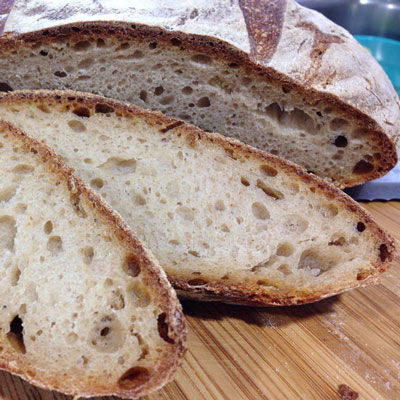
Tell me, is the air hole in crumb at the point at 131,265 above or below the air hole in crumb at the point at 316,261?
above

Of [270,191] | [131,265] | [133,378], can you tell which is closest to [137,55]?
[270,191]

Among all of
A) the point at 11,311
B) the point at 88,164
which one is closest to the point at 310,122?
the point at 88,164

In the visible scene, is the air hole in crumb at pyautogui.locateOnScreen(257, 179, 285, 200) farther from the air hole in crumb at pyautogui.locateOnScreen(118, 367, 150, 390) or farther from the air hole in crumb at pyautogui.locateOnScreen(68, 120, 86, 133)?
the air hole in crumb at pyautogui.locateOnScreen(118, 367, 150, 390)

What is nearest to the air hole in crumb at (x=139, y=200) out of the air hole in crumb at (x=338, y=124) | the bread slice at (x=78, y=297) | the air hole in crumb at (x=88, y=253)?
the bread slice at (x=78, y=297)

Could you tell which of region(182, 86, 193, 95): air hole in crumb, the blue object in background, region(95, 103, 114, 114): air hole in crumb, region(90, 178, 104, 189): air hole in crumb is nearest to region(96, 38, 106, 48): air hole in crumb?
region(95, 103, 114, 114): air hole in crumb

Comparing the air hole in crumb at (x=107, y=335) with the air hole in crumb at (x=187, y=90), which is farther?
the air hole in crumb at (x=187, y=90)

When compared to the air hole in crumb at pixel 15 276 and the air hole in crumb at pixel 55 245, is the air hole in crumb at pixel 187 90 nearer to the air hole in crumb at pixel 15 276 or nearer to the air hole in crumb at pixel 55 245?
the air hole in crumb at pixel 55 245
